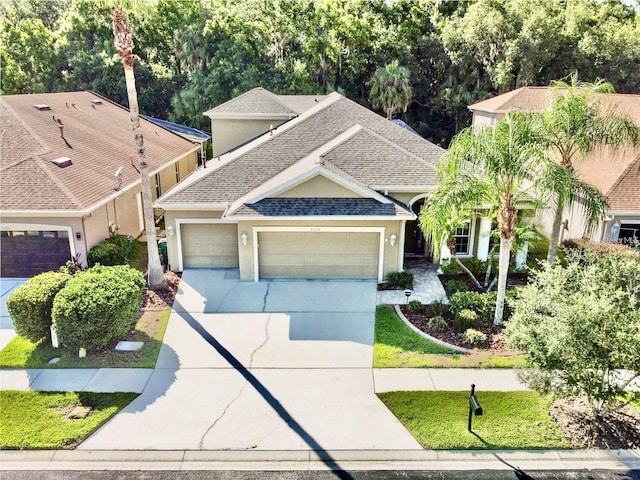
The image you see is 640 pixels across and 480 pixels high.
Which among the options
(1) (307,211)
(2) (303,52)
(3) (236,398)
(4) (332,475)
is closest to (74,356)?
(3) (236,398)

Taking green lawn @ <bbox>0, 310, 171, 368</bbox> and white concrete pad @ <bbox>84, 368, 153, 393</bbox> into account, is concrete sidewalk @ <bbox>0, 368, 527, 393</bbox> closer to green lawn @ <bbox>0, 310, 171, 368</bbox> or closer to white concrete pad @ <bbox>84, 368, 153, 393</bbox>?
white concrete pad @ <bbox>84, 368, 153, 393</bbox>

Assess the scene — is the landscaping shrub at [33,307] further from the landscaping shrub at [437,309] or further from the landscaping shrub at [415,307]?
the landscaping shrub at [437,309]

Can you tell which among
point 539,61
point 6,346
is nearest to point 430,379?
point 6,346

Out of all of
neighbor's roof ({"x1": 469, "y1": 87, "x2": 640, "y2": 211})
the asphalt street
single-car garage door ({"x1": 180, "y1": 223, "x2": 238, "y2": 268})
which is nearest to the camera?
the asphalt street

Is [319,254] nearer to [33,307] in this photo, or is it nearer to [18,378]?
[33,307]

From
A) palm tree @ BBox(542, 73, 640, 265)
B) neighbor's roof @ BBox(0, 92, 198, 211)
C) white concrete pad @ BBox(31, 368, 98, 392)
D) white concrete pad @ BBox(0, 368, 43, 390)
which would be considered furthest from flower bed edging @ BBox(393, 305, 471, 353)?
neighbor's roof @ BBox(0, 92, 198, 211)

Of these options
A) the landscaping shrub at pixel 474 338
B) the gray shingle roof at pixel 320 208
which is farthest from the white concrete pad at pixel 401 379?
the gray shingle roof at pixel 320 208
